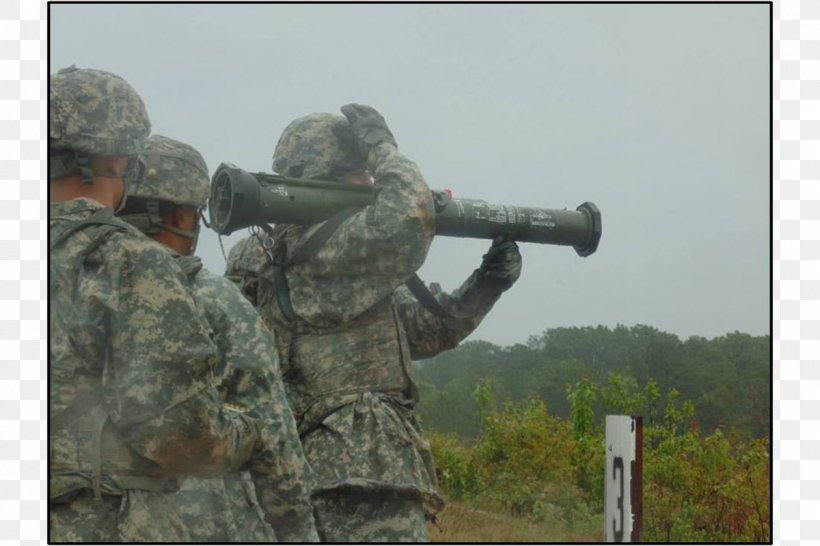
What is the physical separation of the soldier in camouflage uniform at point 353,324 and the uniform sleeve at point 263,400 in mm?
440

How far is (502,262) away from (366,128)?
894 mm

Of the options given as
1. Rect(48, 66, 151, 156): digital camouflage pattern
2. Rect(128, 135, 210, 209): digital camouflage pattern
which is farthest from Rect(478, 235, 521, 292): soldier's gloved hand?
Rect(48, 66, 151, 156): digital camouflage pattern

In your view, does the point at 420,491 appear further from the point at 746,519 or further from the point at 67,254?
the point at 746,519

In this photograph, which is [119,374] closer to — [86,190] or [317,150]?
[86,190]

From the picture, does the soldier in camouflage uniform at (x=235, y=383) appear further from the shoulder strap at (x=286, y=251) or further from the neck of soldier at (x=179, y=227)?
the shoulder strap at (x=286, y=251)

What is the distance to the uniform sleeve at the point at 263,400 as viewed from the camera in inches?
162

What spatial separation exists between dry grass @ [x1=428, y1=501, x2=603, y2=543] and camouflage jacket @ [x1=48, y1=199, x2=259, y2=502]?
19.0ft

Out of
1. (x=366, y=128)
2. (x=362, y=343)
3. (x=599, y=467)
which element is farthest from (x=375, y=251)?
(x=599, y=467)

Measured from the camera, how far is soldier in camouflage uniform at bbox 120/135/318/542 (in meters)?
4.02

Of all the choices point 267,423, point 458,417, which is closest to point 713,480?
point 458,417

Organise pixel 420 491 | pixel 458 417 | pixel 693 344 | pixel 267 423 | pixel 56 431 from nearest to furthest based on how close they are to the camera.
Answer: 1. pixel 56 431
2. pixel 267 423
3. pixel 420 491
4. pixel 693 344
5. pixel 458 417

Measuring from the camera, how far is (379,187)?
4.99 meters

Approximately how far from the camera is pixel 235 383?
13.9 ft

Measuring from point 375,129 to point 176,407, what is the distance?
2.30 meters
